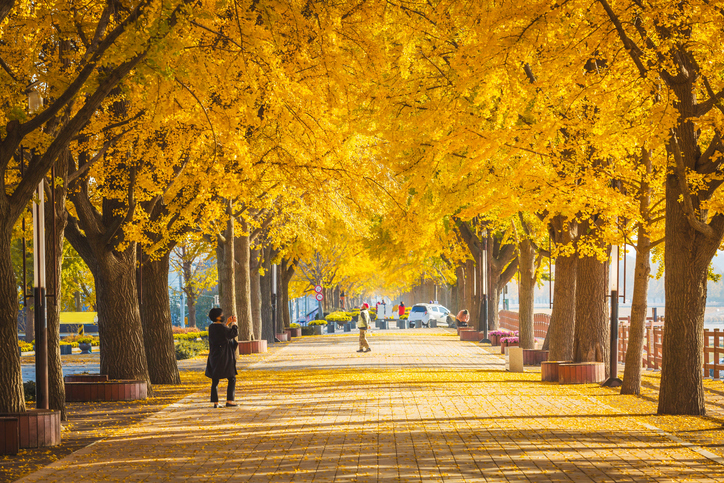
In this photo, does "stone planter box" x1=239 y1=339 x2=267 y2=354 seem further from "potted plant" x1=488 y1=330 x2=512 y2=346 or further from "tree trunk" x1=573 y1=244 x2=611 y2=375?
"tree trunk" x1=573 y1=244 x2=611 y2=375

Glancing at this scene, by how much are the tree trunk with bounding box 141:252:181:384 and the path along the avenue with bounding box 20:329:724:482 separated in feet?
6.53

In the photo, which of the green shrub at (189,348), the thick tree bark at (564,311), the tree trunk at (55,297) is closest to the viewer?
the tree trunk at (55,297)

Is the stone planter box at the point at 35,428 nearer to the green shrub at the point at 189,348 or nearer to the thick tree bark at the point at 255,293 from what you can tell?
the green shrub at the point at 189,348

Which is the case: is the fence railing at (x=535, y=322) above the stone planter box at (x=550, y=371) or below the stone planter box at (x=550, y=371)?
below

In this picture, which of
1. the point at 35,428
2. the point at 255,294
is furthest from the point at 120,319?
the point at 255,294

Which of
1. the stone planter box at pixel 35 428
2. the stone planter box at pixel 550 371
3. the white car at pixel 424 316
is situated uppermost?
the stone planter box at pixel 35 428

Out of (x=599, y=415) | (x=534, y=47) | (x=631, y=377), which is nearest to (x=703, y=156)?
(x=534, y=47)

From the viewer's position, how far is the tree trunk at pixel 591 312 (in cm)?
1656

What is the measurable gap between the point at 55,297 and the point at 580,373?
10.1 metres

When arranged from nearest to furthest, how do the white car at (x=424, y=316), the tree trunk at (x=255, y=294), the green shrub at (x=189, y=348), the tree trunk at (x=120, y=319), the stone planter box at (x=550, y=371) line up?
the tree trunk at (x=120, y=319) → the stone planter box at (x=550, y=371) → the green shrub at (x=189, y=348) → the tree trunk at (x=255, y=294) → the white car at (x=424, y=316)

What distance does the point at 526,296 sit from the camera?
25.2m

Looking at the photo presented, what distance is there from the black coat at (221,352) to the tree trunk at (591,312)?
7.28 meters

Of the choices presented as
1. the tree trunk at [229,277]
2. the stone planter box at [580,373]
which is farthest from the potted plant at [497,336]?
the stone planter box at [580,373]

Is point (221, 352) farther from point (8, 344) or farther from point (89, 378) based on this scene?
point (8, 344)
